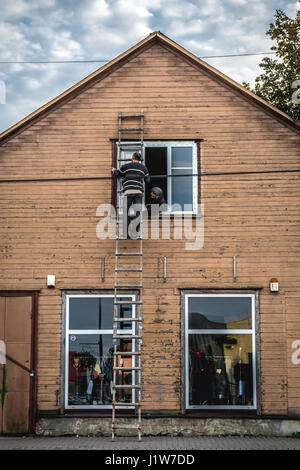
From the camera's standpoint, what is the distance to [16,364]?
1353 cm

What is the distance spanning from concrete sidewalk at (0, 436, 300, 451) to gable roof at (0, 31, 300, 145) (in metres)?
6.80

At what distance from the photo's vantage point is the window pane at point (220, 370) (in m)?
13.3

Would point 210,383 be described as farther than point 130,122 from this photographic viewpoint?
No

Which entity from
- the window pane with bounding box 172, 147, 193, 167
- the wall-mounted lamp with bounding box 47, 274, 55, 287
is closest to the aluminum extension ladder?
the window pane with bounding box 172, 147, 193, 167

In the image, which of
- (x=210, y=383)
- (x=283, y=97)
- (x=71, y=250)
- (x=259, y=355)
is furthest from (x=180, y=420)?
(x=283, y=97)

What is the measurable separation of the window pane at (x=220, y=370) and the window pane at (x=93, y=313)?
1.73 metres

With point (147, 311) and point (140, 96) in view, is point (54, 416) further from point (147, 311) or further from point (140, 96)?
point (140, 96)

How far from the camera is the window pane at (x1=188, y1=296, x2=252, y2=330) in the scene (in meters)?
13.5

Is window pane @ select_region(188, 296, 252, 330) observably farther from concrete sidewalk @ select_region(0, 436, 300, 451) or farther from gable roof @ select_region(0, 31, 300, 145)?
gable roof @ select_region(0, 31, 300, 145)

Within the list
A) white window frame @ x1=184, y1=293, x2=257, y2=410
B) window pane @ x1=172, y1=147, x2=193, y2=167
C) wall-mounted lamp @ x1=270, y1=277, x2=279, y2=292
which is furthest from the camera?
window pane @ x1=172, y1=147, x2=193, y2=167

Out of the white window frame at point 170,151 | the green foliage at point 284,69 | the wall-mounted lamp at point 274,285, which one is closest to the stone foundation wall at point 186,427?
the wall-mounted lamp at point 274,285

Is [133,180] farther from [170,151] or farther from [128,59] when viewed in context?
[128,59]

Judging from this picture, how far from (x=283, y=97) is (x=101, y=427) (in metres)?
15.1

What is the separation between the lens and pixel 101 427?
13.2m
